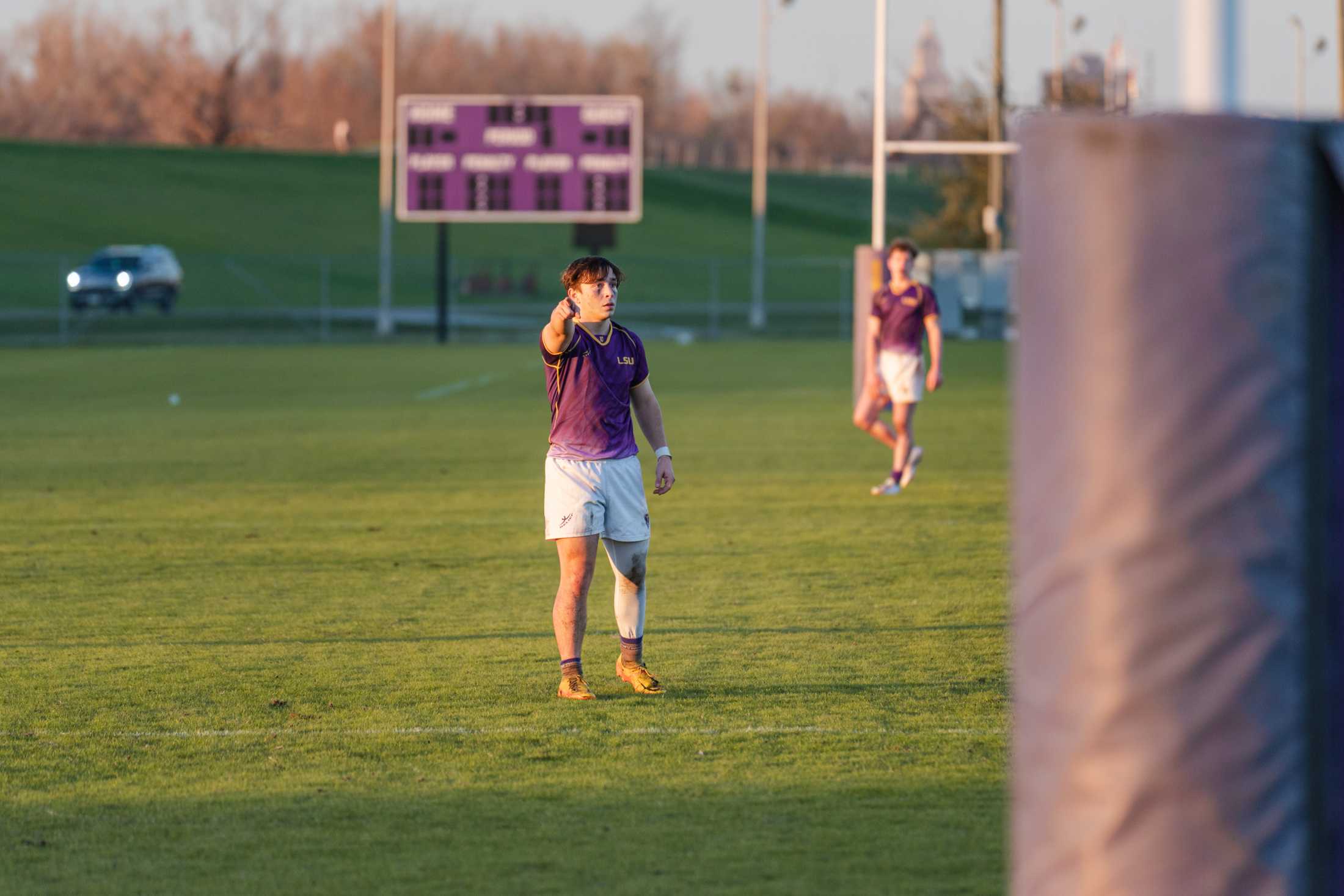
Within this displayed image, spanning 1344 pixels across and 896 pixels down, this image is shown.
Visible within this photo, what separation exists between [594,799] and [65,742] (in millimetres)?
2074

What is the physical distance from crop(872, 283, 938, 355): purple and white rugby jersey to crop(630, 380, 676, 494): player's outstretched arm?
6.77 metres

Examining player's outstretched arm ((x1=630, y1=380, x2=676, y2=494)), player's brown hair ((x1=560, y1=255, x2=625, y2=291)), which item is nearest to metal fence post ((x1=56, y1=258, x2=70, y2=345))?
player's outstretched arm ((x1=630, y1=380, x2=676, y2=494))

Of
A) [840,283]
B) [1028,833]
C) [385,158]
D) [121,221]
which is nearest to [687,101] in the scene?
[840,283]

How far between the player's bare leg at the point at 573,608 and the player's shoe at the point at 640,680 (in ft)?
0.55

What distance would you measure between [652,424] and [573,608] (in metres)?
0.81

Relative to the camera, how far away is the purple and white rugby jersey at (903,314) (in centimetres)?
1400

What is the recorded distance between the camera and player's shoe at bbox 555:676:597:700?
729 centimetres

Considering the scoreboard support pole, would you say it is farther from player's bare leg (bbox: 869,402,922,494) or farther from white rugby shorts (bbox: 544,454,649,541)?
white rugby shorts (bbox: 544,454,649,541)

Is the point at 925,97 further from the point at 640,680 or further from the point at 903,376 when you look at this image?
the point at 640,680

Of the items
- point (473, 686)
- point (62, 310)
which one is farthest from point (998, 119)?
point (473, 686)

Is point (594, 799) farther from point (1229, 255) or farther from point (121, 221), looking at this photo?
point (121, 221)

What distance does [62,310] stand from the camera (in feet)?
134

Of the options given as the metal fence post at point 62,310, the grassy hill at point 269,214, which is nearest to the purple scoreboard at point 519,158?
the metal fence post at point 62,310

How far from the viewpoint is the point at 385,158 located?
47.5 m
